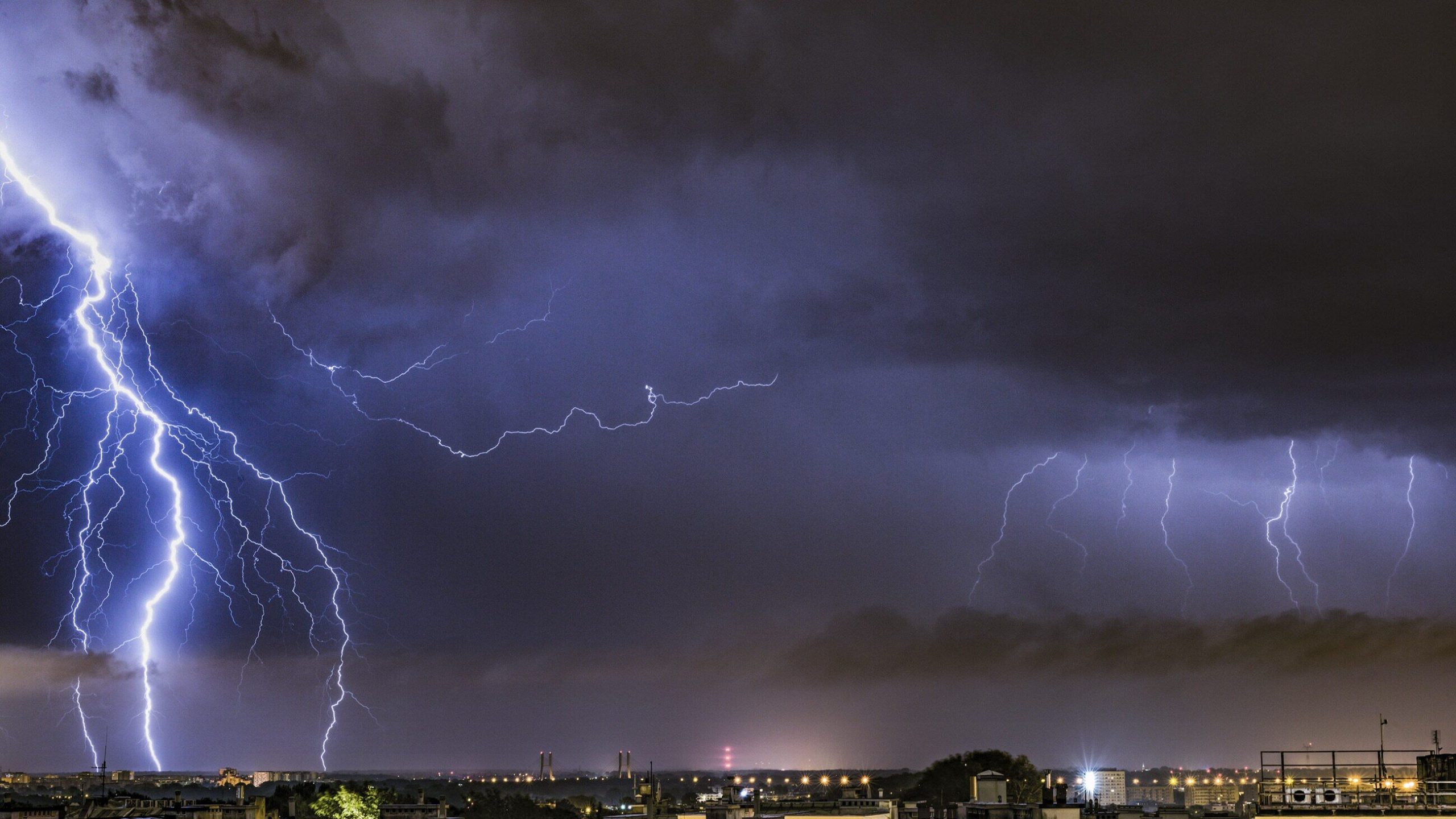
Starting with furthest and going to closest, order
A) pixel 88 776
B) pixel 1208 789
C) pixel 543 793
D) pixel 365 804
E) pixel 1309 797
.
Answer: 1. pixel 88 776
2. pixel 543 793
3. pixel 1208 789
4. pixel 365 804
5. pixel 1309 797

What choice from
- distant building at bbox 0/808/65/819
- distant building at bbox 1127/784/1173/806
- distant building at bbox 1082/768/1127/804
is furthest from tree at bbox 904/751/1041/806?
A: distant building at bbox 1127/784/1173/806

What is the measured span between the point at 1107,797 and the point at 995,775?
201 ft

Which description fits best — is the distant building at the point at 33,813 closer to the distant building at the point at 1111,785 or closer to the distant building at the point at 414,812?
the distant building at the point at 414,812

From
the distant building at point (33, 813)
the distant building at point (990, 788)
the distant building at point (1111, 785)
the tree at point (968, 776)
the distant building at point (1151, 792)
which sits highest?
the distant building at point (33, 813)

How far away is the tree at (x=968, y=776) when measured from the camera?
6538cm

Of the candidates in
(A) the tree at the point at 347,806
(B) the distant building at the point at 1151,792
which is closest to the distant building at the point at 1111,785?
(B) the distant building at the point at 1151,792

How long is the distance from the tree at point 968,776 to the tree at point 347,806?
25897 mm

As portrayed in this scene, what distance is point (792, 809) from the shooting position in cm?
4094

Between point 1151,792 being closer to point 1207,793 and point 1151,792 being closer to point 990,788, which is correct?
point 1207,793

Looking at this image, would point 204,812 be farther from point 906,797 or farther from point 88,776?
point 88,776

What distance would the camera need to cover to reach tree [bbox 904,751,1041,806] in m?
65.4

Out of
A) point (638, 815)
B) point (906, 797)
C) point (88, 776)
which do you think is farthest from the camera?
point (88, 776)

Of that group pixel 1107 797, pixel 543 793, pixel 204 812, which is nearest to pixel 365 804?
pixel 204 812

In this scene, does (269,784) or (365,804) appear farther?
(269,784)
